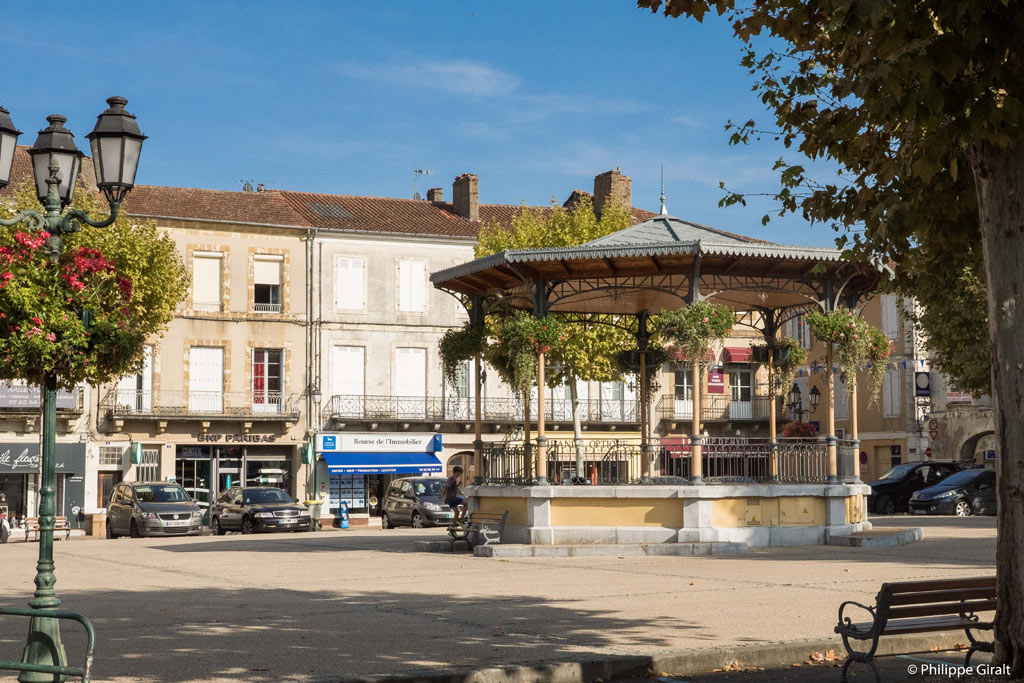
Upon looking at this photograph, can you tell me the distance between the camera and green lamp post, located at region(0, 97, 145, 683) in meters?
7.58

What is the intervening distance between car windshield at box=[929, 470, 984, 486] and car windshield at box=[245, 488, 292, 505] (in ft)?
54.3

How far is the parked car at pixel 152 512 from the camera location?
2992 centimetres

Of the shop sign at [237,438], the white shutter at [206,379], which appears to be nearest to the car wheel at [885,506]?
the shop sign at [237,438]

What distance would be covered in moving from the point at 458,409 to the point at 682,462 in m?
24.8

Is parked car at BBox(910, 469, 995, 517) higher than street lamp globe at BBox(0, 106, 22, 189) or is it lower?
lower

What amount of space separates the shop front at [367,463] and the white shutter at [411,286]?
4384mm

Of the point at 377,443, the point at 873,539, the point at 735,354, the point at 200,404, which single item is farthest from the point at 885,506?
the point at 200,404

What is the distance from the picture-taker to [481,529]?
719 inches

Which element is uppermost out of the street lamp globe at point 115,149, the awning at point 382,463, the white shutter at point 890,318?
the white shutter at point 890,318

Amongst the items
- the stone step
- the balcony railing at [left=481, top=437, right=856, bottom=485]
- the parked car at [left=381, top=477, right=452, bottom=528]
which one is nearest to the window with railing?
the parked car at [left=381, top=477, right=452, bottom=528]

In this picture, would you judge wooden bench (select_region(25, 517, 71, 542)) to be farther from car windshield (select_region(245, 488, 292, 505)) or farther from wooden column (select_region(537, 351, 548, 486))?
wooden column (select_region(537, 351, 548, 486))

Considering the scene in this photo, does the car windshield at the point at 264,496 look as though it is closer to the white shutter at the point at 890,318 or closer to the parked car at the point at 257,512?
the parked car at the point at 257,512

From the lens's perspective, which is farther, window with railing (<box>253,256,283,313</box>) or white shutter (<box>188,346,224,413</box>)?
window with railing (<box>253,256,283,313</box>)

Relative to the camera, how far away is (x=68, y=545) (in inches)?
1022
